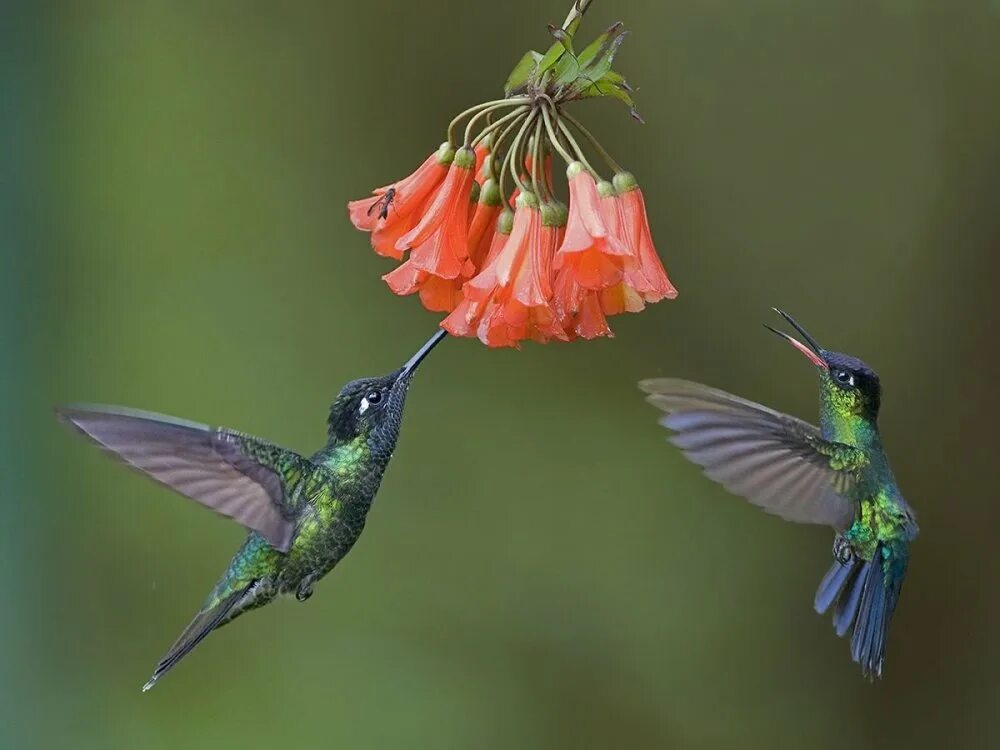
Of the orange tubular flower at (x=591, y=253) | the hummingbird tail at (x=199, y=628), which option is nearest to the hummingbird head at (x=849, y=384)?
the orange tubular flower at (x=591, y=253)

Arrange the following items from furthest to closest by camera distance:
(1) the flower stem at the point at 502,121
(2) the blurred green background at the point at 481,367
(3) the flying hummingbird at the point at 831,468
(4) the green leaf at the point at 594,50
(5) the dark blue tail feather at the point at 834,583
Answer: (2) the blurred green background at the point at 481,367 < (5) the dark blue tail feather at the point at 834,583 < (3) the flying hummingbird at the point at 831,468 < (1) the flower stem at the point at 502,121 < (4) the green leaf at the point at 594,50

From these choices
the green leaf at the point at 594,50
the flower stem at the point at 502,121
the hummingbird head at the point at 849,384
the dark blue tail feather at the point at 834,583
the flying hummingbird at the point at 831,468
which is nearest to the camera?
the green leaf at the point at 594,50

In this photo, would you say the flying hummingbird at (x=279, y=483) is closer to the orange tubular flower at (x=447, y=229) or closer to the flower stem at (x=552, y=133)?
the orange tubular flower at (x=447, y=229)

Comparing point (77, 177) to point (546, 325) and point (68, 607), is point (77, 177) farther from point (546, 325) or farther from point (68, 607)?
point (546, 325)

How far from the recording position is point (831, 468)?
5.26 feet

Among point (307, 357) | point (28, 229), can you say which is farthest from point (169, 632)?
point (28, 229)

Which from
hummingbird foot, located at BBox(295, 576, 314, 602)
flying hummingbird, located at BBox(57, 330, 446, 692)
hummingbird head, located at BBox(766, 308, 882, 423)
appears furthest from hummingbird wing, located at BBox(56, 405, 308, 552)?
hummingbird head, located at BBox(766, 308, 882, 423)

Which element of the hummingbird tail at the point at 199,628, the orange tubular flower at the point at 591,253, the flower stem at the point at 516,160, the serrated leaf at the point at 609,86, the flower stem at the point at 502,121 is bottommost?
the hummingbird tail at the point at 199,628

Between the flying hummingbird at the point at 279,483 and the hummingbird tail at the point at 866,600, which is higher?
the flying hummingbird at the point at 279,483

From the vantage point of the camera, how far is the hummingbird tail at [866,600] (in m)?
1.73

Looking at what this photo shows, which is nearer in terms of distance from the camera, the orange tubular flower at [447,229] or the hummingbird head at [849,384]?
the orange tubular flower at [447,229]

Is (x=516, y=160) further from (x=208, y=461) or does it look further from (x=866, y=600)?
(x=866, y=600)

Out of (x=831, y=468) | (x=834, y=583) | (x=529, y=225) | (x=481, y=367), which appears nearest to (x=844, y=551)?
(x=834, y=583)

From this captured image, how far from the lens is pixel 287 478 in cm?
155
